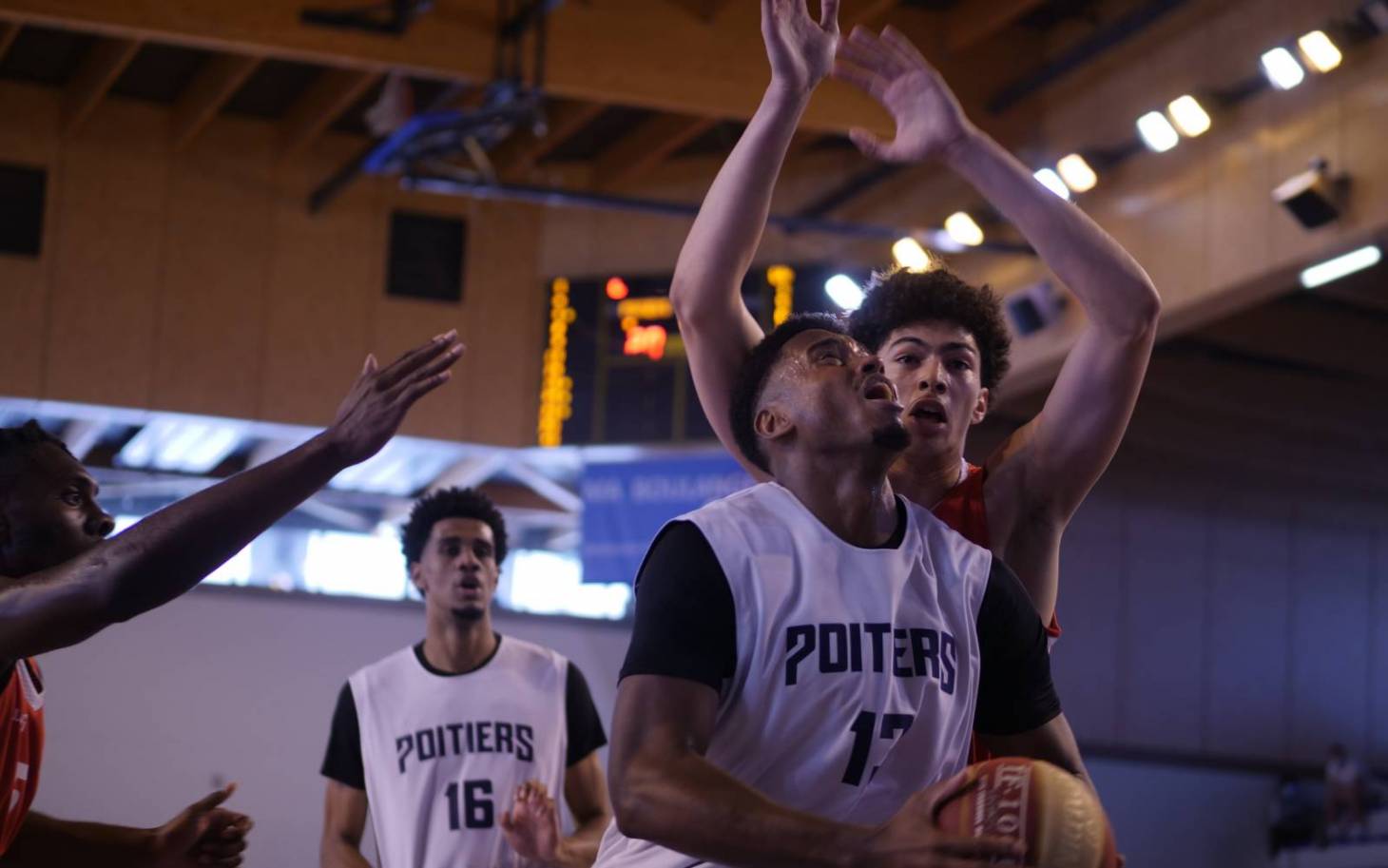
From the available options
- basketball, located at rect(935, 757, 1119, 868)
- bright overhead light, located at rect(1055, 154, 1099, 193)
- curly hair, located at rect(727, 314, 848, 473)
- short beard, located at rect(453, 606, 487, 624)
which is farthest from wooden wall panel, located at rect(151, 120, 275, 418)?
basketball, located at rect(935, 757, 1119, 868)

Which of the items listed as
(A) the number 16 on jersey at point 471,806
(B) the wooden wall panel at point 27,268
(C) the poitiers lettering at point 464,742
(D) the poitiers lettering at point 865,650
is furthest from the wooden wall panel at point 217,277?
(D) the poitiers lettering at point 865,650

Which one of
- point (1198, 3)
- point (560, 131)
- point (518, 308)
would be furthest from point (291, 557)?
point (1198, 3)

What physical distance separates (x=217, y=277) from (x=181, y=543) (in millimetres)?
10593

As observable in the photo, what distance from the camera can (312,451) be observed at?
2.53 m

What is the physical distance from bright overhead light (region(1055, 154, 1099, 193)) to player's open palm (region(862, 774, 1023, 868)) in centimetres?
836

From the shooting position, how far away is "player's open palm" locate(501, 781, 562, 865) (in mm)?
4750

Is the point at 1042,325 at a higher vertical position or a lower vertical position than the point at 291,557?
higher

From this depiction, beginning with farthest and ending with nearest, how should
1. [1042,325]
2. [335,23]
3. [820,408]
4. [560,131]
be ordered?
1. [560,131]
2. [1042,325]
3. [335,23]
4. [820,408]

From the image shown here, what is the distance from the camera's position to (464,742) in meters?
5.36

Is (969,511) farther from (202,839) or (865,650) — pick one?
(202,839)

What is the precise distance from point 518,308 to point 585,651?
5850mm

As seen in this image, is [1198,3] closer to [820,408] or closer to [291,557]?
[820,408]

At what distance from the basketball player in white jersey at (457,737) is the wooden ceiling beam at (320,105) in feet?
21.0

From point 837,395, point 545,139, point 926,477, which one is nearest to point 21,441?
point 837,395
